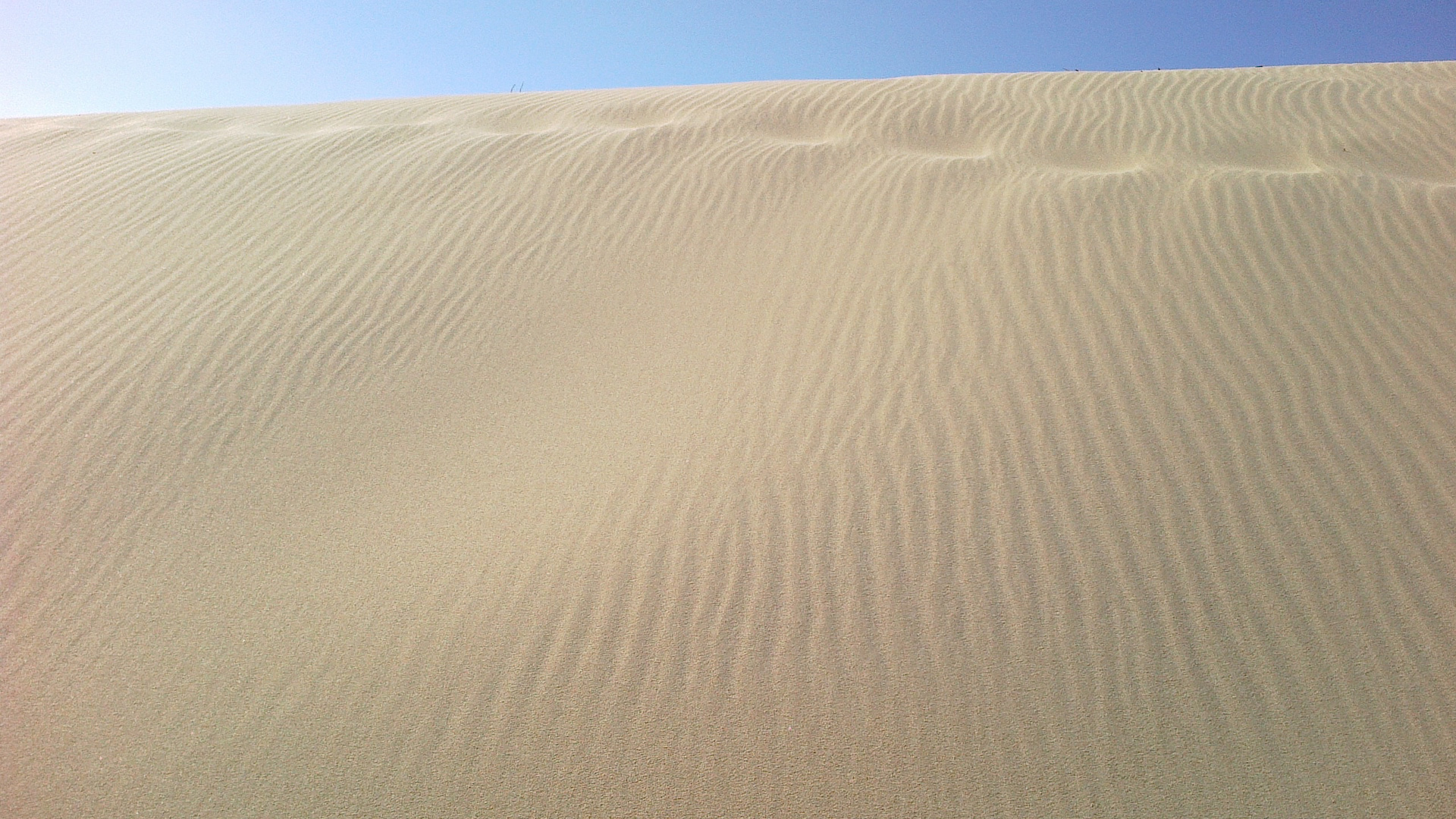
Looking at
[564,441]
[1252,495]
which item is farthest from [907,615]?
[564,441]

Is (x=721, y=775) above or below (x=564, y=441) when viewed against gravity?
below

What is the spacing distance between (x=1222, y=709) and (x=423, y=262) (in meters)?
5.47

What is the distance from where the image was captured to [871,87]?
29.4 feet

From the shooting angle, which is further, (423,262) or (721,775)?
(423,262)

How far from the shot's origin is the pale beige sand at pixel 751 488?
3076mm

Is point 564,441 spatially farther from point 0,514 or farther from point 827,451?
point 0,514

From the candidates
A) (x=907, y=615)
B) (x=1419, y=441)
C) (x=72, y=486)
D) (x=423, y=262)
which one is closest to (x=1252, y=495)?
(x=1419, y=441)

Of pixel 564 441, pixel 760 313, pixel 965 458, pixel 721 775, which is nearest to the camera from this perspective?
pixel 721 775

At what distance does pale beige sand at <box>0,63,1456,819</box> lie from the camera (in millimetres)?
3076

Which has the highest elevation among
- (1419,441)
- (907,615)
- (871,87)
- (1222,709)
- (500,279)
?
(871,87)

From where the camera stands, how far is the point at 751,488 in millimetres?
4090

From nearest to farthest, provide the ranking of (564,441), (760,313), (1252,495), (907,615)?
1. (907,615)
2. (1252,495)
3. (564,441)
4. (760,313)

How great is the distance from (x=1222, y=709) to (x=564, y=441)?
125 inches

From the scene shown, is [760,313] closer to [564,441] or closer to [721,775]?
[564,441]
